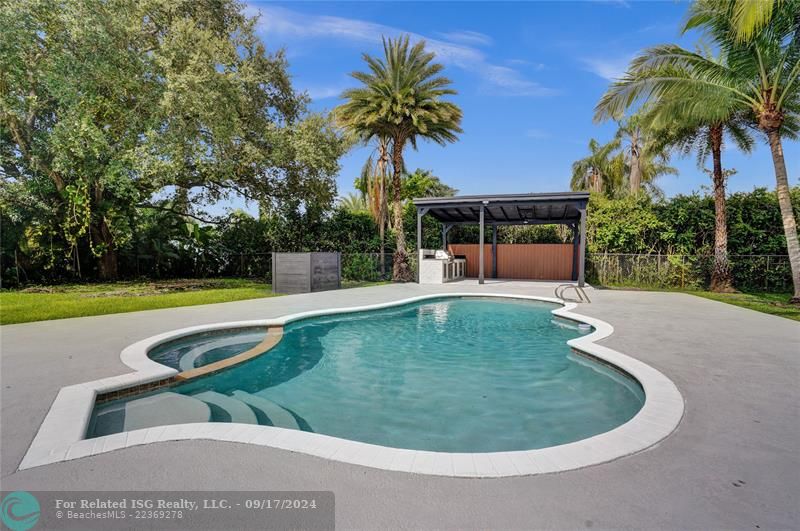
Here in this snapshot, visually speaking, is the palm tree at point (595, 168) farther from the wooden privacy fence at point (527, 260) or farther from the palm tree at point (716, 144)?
the palm tree at point (716, 144)

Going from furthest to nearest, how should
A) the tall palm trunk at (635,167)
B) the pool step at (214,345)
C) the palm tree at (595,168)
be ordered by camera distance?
the palm tree at (595,168) < the tall palm trunk at (635,167) < the pool step at (214,345)

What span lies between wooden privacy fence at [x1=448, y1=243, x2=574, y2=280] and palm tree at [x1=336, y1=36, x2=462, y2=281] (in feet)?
15.2

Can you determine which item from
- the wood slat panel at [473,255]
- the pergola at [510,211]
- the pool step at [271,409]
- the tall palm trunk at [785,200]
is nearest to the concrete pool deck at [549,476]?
the pool step at [271,409]

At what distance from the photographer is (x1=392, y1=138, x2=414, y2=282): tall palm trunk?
16.2 m

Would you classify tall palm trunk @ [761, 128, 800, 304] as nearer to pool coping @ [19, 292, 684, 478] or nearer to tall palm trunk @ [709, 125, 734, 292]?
tall palm trunk @ [709, 125, 734, 292]

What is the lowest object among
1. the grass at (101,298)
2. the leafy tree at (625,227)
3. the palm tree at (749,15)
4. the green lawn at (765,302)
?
the green lawn at (765,302)

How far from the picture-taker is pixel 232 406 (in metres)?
4.12

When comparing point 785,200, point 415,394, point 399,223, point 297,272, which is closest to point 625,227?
point 785,200

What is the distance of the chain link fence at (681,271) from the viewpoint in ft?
43.3

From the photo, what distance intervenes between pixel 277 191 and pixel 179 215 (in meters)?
4.73

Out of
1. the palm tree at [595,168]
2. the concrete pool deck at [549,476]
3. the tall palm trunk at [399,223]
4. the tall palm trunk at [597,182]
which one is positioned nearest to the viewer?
the concrete pool deck at [549,476]

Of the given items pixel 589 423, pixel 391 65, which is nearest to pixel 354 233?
pixel 391 65

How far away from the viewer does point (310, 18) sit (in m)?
10.9

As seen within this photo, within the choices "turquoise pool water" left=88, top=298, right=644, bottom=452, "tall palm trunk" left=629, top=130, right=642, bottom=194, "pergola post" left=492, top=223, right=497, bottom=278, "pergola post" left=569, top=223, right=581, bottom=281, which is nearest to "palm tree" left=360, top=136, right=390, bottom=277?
"pergola post" left=492, top=223, right=497, bottom=278
